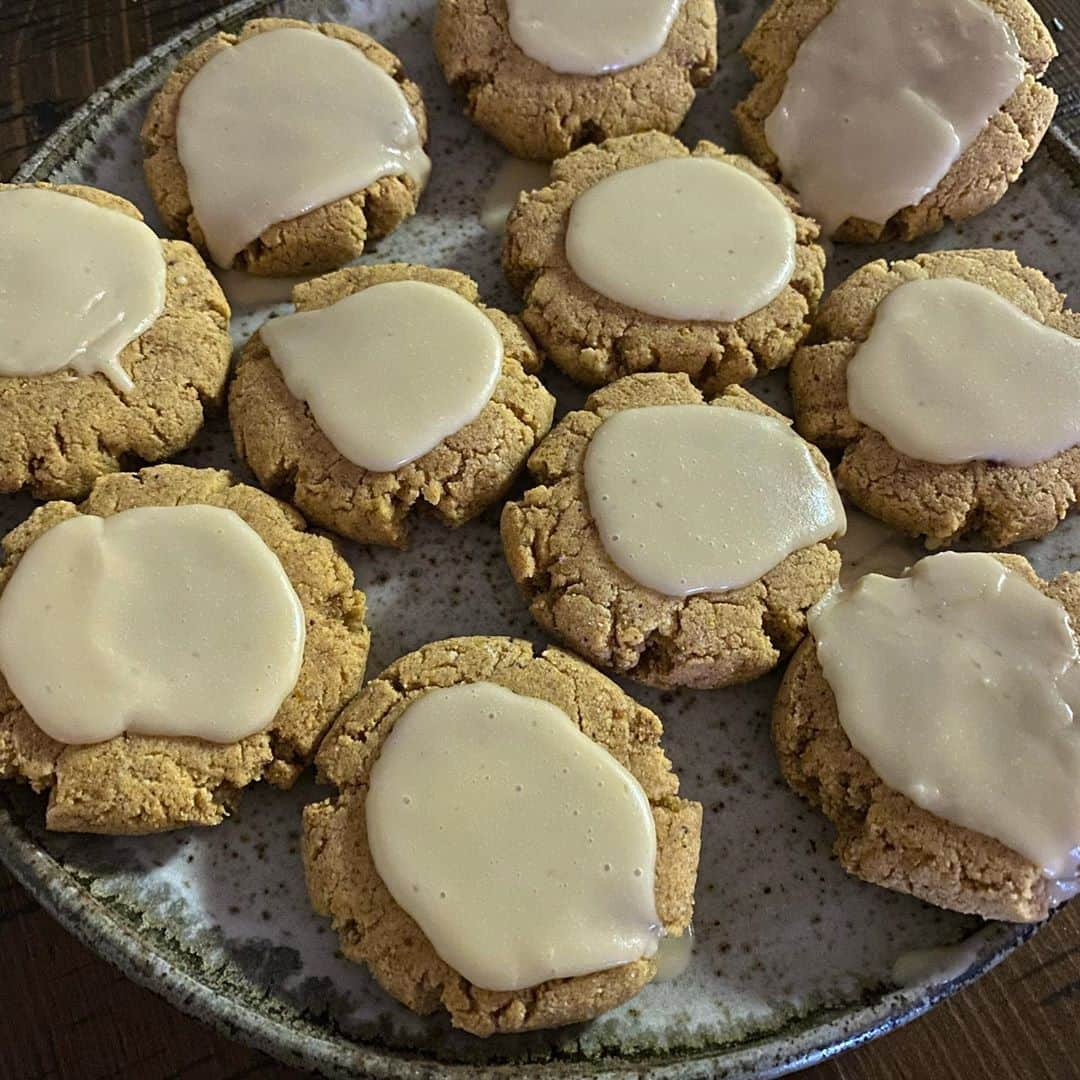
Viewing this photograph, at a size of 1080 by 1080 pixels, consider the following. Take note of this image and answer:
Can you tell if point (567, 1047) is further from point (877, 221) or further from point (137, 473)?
point (877, 221)

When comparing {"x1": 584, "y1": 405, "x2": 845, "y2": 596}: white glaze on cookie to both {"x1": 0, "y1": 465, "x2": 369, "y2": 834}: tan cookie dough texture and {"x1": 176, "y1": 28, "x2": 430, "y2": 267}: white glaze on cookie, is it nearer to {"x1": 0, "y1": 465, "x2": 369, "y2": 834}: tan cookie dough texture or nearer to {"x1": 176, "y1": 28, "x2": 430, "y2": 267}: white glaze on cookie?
{"x1": 0, "y1": 465, "x2": 369, "y2": 834}: tan cookie dough texture

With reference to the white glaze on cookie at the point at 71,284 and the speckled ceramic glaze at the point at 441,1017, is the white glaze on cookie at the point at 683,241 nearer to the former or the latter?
the speckled ceramic glaze at the point at 441,1017

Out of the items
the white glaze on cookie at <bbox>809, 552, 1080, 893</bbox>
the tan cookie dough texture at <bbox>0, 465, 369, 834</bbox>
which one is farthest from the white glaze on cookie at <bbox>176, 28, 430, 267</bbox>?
the white glaze on cookie at <bbox>809, 552, 1080, 893</bbox>

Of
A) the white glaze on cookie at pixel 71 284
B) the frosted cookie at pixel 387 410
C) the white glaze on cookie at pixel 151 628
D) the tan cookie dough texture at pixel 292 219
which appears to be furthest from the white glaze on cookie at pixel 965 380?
the white glaze on cookie at pixel 71 284

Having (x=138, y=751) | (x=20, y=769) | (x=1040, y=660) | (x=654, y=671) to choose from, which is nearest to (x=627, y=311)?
(x=654, y=671)

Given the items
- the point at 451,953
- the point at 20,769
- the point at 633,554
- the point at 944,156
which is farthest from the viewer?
the point at 944,156
